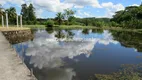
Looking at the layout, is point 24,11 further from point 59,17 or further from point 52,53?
point 52,53

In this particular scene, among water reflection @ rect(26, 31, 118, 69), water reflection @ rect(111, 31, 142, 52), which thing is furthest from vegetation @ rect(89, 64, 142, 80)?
water reflection @ rect(111, 31, 142, 52)

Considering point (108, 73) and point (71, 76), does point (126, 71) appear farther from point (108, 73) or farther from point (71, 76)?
point (71, 76)

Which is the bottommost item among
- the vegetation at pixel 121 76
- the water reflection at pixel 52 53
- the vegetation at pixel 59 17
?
the vegetation at pixel 121 76

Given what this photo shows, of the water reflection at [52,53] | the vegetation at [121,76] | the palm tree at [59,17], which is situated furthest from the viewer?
the palm tree at [59,17]

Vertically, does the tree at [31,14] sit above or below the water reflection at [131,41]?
above

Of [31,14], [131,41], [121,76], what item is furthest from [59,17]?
[121,76]

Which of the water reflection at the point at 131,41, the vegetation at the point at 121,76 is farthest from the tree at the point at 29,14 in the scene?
the vegetation at the point at 121,76

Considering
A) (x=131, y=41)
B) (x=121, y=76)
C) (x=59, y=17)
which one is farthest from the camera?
(x=59, y=17)

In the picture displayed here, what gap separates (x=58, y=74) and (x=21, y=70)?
95.1 inches

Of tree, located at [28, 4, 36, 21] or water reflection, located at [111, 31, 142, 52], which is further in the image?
tree, located at [28, 4, 36, 21]

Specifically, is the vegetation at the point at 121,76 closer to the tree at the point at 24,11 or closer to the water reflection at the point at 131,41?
the water reflection at the point at 131,41

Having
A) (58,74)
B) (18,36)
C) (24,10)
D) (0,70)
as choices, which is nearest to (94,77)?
(58,74)

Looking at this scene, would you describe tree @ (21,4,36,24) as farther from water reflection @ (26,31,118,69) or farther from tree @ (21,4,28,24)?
water reflection @ (26,31,118,69)

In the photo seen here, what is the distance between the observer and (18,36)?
25.1 m
